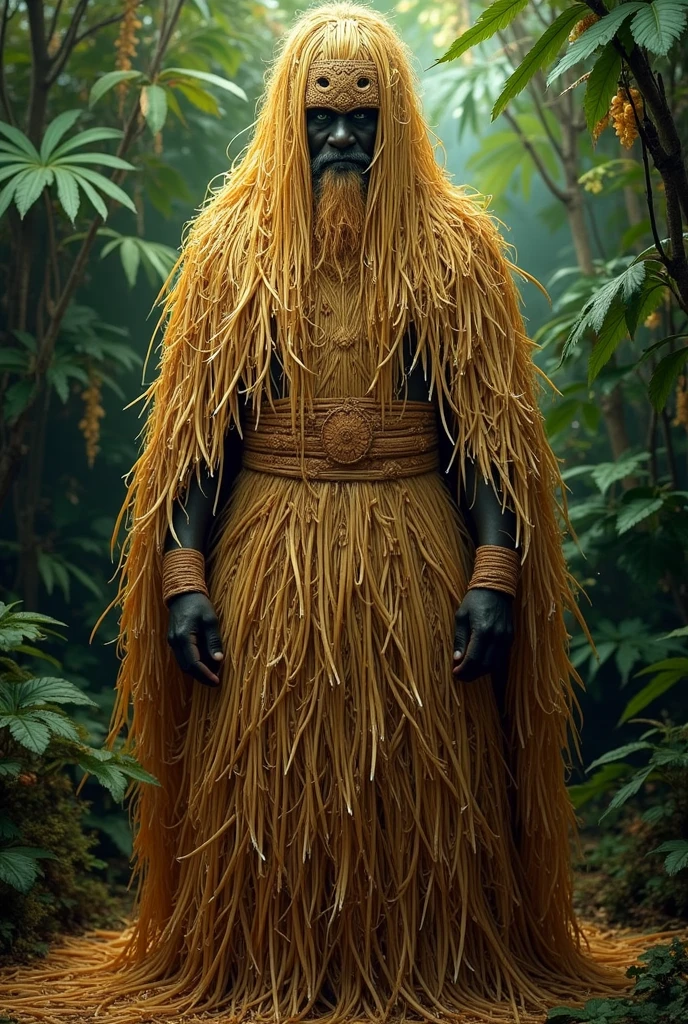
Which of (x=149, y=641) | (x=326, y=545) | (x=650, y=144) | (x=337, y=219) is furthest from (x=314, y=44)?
(x=149, y=641)

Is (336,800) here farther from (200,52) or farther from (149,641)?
(200,52)

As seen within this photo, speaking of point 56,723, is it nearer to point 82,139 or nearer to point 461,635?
point 461,635

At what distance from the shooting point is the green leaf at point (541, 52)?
174 centimetres

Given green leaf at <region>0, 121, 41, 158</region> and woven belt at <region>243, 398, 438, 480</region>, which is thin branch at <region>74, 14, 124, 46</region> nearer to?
green leaf at <region>0, 121, 41, 158</region>

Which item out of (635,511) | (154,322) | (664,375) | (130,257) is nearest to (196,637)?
(664,375)

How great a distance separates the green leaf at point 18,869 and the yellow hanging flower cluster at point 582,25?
155 cm

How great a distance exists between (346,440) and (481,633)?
0.39 m

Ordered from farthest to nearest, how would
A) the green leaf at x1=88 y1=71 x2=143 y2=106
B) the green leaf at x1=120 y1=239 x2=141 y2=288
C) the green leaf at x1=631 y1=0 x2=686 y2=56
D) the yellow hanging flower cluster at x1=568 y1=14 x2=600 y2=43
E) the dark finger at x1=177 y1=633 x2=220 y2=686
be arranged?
1. the green leaf at x1=120 y1=239 x2=141 y2=288
2. the green leaf at x1=88 y1=71 x2=143 y2=106
3. the dark finger at x1=177 y1=633 x2=220 y2=686
4. the yellow hanging flower cluster at x1=568 y1=14 x2=600 y2=43
5. the green leaf at x1=631 y1=0 x2=686 y2=56

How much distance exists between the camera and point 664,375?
6.78 feet

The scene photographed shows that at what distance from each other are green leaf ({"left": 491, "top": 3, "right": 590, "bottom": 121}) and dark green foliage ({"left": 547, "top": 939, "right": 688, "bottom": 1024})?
1231 millimetres

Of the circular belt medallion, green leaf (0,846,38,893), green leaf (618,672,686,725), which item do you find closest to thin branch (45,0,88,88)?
the circular belt medallion

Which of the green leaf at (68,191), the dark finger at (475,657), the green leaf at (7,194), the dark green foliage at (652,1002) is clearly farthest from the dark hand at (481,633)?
the green leaf at (7,194)

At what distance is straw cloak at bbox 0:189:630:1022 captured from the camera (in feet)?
6.64

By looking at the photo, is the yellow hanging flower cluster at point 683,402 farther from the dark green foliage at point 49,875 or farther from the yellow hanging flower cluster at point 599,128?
the dark green foliage at point 49,875
